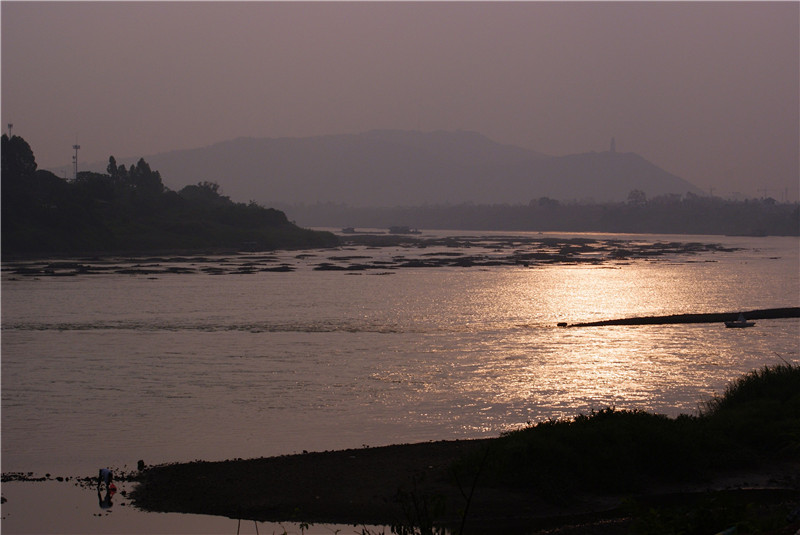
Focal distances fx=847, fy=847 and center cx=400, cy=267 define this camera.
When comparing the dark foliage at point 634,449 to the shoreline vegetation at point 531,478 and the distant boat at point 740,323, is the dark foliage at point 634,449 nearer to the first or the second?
the shoreline vegetation at point 531,478

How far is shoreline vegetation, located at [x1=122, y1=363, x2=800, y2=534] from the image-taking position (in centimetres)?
1616

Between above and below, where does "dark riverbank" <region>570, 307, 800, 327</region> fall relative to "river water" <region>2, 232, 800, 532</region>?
above

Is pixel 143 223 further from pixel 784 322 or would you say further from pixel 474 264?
pixel 784 322

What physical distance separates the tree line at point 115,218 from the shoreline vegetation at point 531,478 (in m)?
105

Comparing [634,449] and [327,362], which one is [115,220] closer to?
[327,362]

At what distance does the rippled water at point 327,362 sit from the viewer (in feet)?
74.9

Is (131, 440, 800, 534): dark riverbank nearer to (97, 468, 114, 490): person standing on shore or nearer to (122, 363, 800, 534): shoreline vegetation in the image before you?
(122, 363, 800, 534): shoreline vegetation

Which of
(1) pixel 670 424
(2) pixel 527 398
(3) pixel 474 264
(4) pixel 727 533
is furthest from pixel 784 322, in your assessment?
(3) pixel 474 264

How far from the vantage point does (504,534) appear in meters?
15.3

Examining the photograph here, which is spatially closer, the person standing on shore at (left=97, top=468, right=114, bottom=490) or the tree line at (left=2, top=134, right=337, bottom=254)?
the person standing on shore at (left=97, top=468, right=114, bottom=490)

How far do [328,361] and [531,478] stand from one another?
17968 millimetres

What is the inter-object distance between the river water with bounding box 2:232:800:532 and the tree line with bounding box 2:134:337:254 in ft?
162

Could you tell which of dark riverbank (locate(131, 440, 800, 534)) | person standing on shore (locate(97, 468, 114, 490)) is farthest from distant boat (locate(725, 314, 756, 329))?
person standing on shore (locate(97, 468, 114, 490))

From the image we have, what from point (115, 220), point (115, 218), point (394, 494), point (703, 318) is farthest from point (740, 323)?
point (115, 218)
